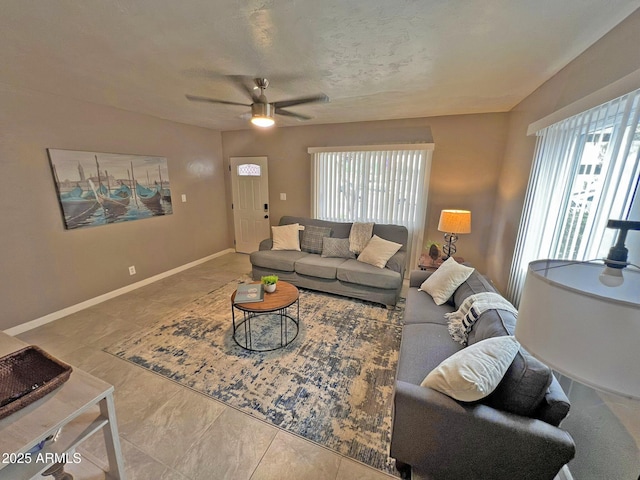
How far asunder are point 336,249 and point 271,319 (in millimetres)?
1385

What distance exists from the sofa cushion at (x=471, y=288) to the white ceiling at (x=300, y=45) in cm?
173

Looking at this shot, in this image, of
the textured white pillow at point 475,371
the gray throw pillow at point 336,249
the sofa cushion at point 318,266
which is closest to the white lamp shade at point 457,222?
the gray throw pillow at point 336,249

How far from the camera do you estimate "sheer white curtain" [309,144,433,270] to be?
3793 mm

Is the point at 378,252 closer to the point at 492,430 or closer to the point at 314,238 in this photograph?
the point at 314,238

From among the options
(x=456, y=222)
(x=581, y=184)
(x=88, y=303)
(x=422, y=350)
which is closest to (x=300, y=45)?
(x=581, y=184)

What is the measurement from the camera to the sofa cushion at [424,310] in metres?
2.20

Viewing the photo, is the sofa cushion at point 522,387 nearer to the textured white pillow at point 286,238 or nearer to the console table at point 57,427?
the console table at point 57,427

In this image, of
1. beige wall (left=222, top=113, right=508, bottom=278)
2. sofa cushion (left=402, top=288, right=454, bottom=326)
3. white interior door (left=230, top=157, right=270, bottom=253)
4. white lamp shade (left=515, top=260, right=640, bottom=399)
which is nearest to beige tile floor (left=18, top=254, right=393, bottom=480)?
sofa cushion (left=402, top=288, right=454, bottom=326)

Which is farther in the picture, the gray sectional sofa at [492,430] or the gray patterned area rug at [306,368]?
the gray patterned area rug at [306,368]

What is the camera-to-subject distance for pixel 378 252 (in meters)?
3.47

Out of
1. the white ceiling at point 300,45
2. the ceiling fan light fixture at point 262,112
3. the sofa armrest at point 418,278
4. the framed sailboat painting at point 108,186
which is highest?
the white ceiling at point 300,45

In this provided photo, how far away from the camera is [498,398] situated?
50.3 inches

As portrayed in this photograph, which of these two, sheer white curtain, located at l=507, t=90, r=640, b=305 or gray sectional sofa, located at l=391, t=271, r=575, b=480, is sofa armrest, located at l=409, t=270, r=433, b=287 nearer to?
sheer white curtain, located at l=507, t=90, r=640, b=305

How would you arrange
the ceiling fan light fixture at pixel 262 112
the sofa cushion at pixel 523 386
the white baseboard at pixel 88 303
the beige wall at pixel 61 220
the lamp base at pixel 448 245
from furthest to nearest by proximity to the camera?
the lamp base at pixel 448 245, the white baseboard at pixel 88 303, the beige wall at pixel 61 220, the ceiling fan light fixture at pixel 262 112, the sofa cushion at pixel 523 386
